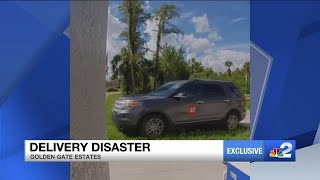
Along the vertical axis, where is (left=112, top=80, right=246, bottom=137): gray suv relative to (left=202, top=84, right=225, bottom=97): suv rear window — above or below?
below

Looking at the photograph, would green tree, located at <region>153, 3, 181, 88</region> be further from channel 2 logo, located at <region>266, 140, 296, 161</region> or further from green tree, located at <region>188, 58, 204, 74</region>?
channel 2 logo, located at <region>266, 140, 296, 161</region>

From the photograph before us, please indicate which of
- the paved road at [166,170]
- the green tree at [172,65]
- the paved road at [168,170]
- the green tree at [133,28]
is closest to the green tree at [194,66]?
the green tree at [172,65]

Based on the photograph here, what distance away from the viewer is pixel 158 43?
90.3 inches

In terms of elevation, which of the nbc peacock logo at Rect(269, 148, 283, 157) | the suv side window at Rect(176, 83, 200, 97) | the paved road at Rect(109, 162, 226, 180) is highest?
the suv side window at Rect(176, 83, 200, 97)

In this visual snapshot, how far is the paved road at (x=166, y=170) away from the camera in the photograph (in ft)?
7.39

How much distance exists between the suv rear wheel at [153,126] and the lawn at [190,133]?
0.13 feet

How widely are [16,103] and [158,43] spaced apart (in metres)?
1.00

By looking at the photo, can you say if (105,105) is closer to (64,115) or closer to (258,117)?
(64,115)

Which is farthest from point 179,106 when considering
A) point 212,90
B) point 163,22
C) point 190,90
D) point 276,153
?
point 276,153

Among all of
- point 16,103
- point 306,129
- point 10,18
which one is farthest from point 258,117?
point 10,18

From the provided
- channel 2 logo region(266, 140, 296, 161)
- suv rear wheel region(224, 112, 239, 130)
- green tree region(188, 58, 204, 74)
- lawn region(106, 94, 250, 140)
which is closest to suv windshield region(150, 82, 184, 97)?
green tree region(188, 58, 204, 74)

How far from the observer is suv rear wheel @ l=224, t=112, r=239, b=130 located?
90.6 inches

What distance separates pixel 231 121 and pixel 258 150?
9.7 inches
